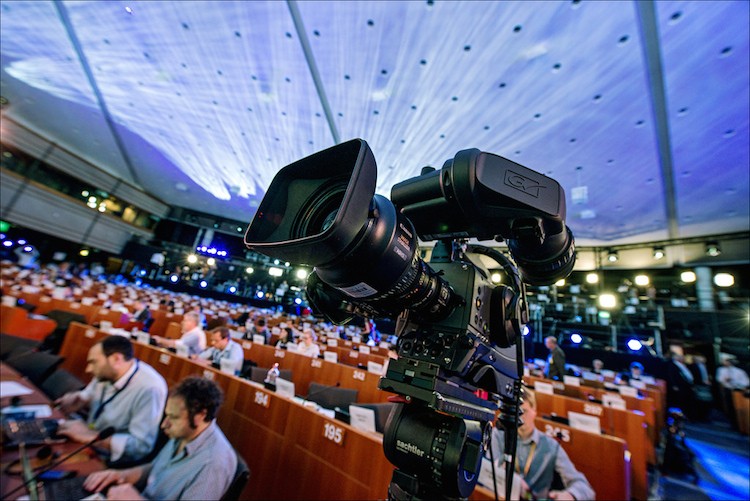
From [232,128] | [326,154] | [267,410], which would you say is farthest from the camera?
[232,128]

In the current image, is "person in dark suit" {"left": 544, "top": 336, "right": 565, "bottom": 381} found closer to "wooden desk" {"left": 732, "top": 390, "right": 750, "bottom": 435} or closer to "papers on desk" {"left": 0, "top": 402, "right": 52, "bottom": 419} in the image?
"wooden desk" {"left": 732, "top": 390, "right": 750, "bottom": 435}

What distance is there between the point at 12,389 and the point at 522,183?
3209 mm

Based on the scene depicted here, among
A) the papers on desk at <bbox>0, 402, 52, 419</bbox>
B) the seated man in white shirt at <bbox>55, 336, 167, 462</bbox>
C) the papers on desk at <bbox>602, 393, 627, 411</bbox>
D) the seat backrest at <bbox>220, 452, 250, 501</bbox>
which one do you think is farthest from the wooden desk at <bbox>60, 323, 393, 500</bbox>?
the papers on desk at <bbox>602, 393, 627, 411</bbox>

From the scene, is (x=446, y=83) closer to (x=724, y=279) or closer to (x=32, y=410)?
(x=32, y=410)

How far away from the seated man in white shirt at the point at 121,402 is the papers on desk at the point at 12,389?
0.79 feet

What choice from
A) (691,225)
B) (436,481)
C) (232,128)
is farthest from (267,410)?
(691,225)

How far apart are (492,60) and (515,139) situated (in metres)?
1.93

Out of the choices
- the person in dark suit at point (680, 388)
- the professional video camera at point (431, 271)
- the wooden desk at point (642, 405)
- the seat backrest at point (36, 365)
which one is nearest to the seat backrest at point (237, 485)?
the professional video camera at point (431, 271)

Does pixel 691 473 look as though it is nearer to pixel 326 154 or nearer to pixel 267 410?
pixel 267 410

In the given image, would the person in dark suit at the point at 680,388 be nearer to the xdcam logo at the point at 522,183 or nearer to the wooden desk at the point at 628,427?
the wooden desk at the point at 628,427

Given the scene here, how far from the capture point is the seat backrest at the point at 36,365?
8.20 feet

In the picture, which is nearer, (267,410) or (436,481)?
(436,481)

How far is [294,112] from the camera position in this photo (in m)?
6.25

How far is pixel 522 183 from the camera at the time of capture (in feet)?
2.14
